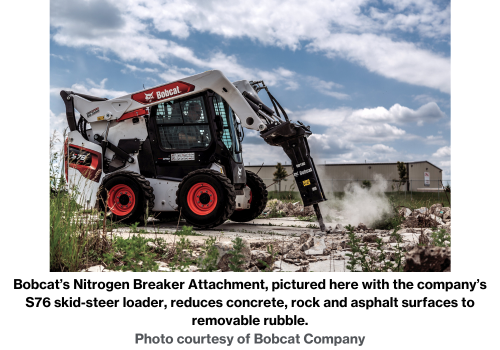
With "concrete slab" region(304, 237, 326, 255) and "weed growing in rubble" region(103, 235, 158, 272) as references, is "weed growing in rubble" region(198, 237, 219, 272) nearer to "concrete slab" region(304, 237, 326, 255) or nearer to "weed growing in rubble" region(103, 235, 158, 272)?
"weed growing in rubble" region(103, 235, 158, 272)

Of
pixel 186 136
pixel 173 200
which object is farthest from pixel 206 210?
pixel 186 136

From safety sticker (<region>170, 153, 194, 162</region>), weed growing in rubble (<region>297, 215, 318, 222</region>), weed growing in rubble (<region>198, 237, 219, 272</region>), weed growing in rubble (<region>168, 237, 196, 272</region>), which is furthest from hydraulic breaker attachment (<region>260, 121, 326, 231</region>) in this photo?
weed growing in rubble (<region>198, 237, 219, 272</region>)

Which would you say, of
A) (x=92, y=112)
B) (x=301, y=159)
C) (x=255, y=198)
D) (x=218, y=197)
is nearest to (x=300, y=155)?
Result: (x=301, y=159)

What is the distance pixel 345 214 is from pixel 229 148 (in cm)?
312

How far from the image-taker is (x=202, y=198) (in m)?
8.54

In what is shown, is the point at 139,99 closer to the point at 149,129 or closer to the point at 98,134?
the point at 149,129

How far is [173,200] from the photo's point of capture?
9.28 m

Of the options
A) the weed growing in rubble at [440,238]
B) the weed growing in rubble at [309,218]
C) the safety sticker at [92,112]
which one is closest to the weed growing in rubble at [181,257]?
the weed growing in rubble at [440,238]

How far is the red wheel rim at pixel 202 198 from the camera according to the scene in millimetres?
8461

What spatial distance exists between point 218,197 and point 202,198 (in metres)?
0.44

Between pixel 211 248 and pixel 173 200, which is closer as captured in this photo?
pixel 211 248

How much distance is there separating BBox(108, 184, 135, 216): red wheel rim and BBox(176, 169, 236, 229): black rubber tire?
4.18 ft

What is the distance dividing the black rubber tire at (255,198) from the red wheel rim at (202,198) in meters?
2.18

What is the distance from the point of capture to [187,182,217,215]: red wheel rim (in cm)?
846
